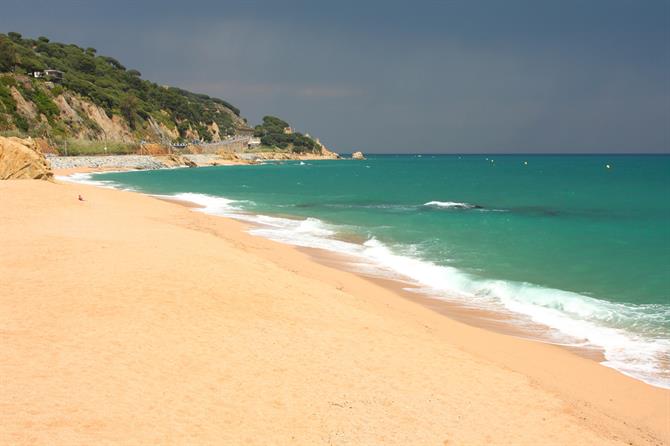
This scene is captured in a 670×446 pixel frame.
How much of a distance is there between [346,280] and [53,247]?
778cm

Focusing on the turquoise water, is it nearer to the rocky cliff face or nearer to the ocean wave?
the ocean wave

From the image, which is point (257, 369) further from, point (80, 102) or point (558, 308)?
point (80, 102)

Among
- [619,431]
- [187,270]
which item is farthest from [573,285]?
[187,270]

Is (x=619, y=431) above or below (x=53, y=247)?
below

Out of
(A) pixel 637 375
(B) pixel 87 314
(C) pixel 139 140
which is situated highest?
(C) pixel 139 140

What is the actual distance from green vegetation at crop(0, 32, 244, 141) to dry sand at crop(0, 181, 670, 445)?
236 feet

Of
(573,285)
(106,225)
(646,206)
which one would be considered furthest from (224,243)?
(646,206)

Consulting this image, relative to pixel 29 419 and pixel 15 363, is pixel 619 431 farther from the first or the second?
pixel 15 363

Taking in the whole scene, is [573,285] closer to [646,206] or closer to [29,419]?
[29,419]

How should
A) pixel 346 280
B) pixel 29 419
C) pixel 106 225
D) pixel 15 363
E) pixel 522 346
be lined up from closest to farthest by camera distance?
pixel 29 419 → pixel 15 363 → pixel 522 346 → pixel 346 280 → pixel 106 225

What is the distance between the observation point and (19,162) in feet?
99.6

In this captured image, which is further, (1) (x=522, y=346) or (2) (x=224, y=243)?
(2) (x=224, y=243)

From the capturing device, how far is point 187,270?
12.3 m

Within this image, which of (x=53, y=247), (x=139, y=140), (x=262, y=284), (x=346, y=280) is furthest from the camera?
(x=139, y=140)
